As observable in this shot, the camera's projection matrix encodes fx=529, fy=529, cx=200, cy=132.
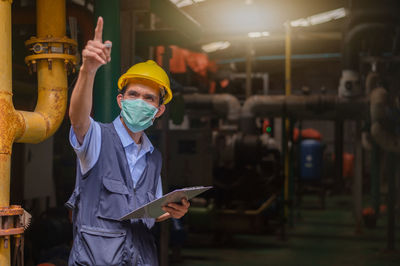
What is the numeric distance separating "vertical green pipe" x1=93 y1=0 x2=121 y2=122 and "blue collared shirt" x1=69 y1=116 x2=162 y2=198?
1063 millimetres

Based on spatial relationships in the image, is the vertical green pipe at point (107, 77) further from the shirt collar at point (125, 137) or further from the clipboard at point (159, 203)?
the clipboard at point (159, 203)

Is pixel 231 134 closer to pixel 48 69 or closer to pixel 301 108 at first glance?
pixel 301 108

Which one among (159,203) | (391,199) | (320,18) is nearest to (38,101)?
(159,203)

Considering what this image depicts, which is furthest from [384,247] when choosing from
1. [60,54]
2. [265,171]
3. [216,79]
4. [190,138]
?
[60,54]

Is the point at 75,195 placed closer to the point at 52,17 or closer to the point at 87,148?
the point at 87,148

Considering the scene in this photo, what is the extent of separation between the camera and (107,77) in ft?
11.4

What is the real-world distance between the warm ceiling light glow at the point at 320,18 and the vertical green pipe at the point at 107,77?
9404 millimetres

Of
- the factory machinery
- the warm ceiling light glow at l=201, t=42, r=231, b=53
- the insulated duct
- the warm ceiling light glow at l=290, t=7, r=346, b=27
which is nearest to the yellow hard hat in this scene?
the factory machinery

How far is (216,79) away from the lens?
12.5 meters

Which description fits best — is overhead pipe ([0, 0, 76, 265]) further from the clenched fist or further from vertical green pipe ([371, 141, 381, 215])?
vertical green pipe ([371, 141, 381, 215])

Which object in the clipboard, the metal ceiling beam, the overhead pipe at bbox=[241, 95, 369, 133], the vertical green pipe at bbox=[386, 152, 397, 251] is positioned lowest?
the vertical green pipe at bbox=[386, 152, 397, 251]

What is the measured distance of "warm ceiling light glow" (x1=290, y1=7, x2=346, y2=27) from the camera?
12219mm

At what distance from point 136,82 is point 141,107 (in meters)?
0.12

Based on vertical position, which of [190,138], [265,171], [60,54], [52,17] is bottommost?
[265,171]
